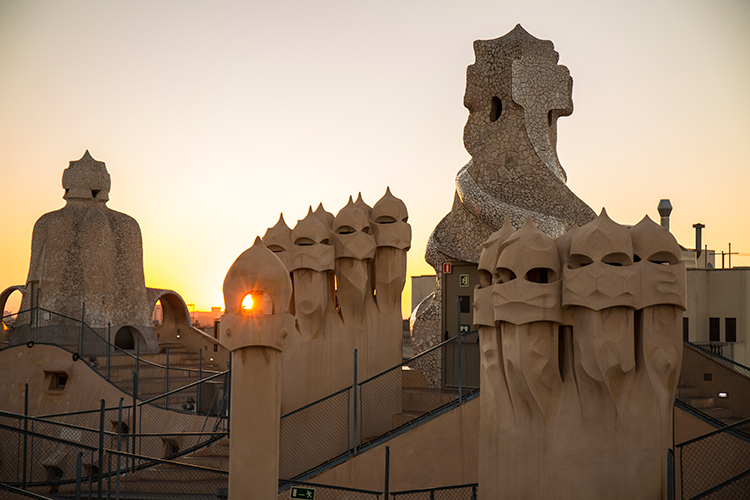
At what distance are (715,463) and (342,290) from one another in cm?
695

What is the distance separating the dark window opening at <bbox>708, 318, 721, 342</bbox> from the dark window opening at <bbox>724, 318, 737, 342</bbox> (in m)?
0.26

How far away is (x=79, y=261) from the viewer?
2744 centimetres

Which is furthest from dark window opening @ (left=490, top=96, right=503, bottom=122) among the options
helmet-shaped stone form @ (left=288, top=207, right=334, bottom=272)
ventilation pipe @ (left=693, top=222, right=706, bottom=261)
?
ventilation pipe @ (left=693, top=222, right=706, bottom=261)

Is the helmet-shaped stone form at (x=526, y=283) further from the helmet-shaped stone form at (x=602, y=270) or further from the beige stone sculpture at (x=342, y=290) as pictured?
the beige stone sculpture at (x=342, y=290)

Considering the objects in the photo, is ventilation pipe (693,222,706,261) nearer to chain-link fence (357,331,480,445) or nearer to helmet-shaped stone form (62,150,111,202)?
chain-link fence (357,331,480,445)

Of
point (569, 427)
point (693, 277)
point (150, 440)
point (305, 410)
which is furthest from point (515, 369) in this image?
point (693, 277)

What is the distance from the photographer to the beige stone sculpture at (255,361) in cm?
865

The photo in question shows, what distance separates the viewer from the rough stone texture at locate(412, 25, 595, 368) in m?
18.7

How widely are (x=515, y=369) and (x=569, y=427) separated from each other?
0.94 m

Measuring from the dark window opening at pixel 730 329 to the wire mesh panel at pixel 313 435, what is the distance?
17020 mm

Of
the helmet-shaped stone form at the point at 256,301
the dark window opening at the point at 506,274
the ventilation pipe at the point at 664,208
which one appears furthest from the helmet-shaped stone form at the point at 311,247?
the ventilation pipe at the point at 664,208

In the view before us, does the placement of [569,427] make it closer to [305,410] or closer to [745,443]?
[745,443]

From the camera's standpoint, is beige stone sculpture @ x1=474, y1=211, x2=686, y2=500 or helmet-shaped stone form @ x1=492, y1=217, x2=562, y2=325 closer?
beige stone sculpture @ x1=474, y1=211, x2=686, y2=500

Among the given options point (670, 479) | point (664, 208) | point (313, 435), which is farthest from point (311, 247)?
point (664, 208)
